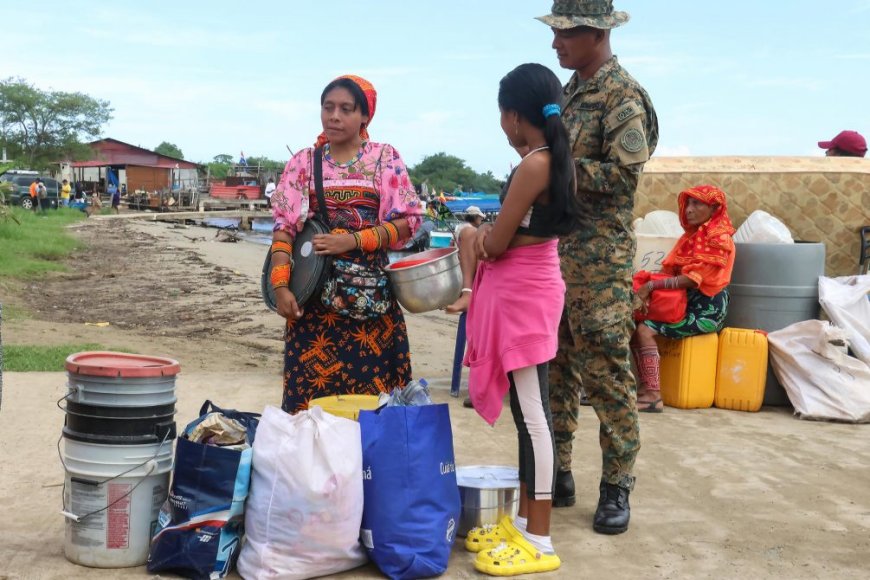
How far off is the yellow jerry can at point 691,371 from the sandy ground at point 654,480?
0.43 feet

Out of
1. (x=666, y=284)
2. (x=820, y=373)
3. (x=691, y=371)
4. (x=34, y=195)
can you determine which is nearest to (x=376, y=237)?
(x=666, y=284)

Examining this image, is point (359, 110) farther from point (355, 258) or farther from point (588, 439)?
point (588, 439)

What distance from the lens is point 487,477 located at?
12.9ft

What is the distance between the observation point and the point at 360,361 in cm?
391

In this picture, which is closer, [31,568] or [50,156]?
[31,568]

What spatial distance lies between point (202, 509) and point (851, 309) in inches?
200

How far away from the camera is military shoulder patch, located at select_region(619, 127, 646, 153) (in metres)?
3.63

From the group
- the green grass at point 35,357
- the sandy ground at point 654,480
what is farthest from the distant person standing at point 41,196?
the green grass at point 35,357

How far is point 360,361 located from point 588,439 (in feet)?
6.42

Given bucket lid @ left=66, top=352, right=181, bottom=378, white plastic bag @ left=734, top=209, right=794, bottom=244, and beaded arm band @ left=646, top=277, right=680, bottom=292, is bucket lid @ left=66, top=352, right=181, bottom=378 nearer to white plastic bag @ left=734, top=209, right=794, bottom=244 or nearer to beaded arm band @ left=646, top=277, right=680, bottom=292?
beaded arm band @ left=646, top=277, right=680, bottom=292

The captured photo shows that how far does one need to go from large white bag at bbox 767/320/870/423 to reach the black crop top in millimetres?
3636

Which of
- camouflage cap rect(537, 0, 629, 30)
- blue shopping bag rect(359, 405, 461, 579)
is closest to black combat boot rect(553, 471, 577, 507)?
blue shopping bag rect(359, 405, 461, 579)

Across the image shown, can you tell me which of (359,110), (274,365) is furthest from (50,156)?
(359,110)

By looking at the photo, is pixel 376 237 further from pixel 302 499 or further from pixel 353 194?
pixel 302 499
